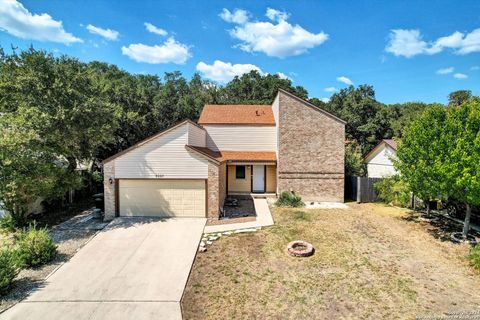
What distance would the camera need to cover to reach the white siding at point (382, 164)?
19936mm

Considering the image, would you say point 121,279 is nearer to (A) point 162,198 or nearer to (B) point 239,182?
(A) point 162,198

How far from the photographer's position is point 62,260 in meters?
9.70

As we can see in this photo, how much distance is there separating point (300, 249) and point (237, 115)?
1379cm

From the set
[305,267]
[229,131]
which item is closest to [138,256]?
[305,267]

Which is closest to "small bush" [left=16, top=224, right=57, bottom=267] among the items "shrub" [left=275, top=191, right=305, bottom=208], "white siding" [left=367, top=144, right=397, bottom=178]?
"shrub" [left=275, top=191, right=305, bottom=208]

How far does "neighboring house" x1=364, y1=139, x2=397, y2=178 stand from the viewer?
1983 centimetres

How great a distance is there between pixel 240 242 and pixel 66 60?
1476 centimetres

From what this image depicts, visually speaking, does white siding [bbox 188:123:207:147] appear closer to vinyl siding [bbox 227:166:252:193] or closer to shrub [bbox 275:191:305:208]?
vinyl siding [bbox 227:166:252:193]

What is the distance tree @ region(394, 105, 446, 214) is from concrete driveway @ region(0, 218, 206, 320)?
10.2 meters

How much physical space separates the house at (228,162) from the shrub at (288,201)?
37.7 inches

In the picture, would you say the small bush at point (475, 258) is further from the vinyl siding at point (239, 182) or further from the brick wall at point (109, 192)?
the brick wall at point (109, 192)

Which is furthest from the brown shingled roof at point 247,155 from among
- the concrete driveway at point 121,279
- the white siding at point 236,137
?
the concrete driveway at point 121,279

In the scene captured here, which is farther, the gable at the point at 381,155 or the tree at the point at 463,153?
the gable at the point at 381,155

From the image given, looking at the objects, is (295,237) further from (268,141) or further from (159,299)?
(268,141)
